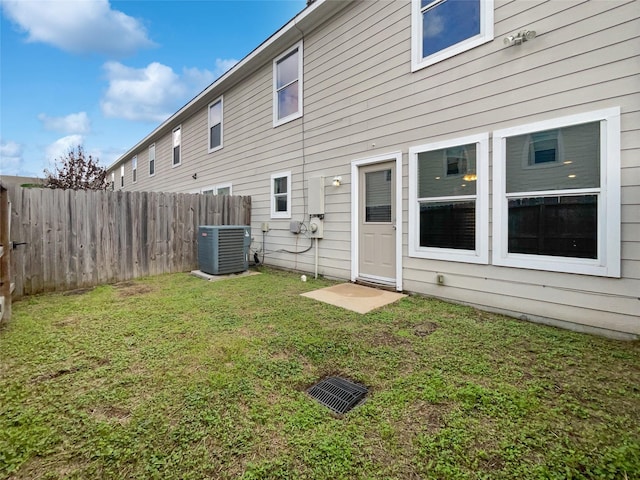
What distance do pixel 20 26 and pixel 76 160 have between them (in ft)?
20.8

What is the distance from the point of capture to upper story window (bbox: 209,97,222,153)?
9.36 m

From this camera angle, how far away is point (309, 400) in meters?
1.97

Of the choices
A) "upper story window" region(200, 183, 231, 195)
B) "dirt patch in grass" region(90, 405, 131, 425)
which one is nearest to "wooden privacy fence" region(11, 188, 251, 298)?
"upper story window" region(200, 183, 231, 195)

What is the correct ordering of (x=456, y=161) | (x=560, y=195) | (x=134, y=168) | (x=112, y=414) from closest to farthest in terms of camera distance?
(x=112, y=414)
(x=560, y=195)
(x=456, y=161)
(x=134, y=168)

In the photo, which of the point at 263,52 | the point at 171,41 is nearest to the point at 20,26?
the point at 171,41

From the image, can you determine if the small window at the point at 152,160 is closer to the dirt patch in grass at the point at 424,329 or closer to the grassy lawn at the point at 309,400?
the grassy lawn at the point at 309,400

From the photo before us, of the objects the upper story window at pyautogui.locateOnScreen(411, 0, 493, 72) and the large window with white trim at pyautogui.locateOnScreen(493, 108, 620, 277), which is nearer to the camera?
the large window with white trim at pyautogui.locateOnScreen(493, 108, 620, 277)

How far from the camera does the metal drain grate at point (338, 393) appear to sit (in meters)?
1.92

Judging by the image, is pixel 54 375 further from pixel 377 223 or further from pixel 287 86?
pixel 287 86

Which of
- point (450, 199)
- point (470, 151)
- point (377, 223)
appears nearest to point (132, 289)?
point (377, 223)

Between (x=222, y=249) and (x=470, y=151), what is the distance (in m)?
4.84

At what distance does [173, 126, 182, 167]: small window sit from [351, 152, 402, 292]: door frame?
920 centimetres

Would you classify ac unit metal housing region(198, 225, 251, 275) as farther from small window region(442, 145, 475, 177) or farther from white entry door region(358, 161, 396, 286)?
small window region(442, 145, 475, 177)

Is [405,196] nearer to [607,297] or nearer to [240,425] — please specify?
[607,297]
